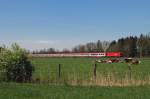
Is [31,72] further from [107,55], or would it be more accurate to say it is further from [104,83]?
[107,55]

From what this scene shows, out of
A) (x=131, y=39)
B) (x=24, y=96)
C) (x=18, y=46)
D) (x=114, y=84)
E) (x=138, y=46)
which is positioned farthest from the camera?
(x=131, y=39)

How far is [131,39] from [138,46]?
1524cm

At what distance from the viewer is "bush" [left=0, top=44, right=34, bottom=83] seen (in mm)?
22625

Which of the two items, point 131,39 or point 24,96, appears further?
point 131,39

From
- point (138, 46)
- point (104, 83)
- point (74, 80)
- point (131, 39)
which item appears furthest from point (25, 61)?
point (131, 39)

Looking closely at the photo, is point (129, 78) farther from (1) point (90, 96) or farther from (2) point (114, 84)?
(1) point (90, 96)

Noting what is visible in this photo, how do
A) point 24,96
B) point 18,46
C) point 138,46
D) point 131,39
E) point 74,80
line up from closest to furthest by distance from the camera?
point 24,96
point 74,80
point 18,46
point 138,46
point 131,39

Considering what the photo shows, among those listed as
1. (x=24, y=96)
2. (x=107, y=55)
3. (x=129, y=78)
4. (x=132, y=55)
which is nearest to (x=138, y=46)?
(x=132, y=55)

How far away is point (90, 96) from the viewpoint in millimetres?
13945

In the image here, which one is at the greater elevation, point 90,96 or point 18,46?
point 18,46

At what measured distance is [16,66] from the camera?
22.8m

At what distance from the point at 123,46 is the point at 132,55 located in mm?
13360

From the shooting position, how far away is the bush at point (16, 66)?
2262 centimetres

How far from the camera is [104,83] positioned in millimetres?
20859
